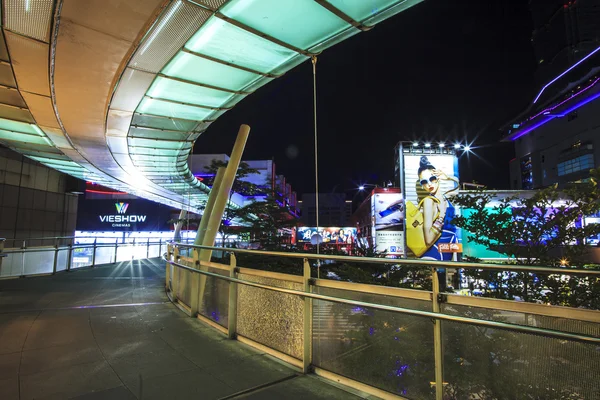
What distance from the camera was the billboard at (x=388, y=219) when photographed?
3509 centimetres

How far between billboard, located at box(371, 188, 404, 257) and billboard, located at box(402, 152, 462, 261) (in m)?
5.05

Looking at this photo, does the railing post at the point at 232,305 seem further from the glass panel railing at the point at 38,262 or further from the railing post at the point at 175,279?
the glass panel railing at the point at 38,262

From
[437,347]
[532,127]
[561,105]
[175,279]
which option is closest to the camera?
[437,347]

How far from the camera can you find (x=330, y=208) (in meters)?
136

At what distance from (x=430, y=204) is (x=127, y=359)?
28243mm

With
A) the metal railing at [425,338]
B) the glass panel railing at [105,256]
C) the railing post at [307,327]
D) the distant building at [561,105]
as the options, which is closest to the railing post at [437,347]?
the metal railing at [425,338]

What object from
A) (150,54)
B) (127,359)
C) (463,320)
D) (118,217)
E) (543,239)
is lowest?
(127,359)

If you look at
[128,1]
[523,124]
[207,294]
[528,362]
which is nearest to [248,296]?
[207,294]

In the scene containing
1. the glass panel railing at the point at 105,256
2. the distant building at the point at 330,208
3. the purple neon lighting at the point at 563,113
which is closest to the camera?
the glass panel railing at the point at 105,256

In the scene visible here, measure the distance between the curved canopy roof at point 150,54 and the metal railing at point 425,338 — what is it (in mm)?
3556

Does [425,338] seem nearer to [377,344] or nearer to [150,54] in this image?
[377,344]

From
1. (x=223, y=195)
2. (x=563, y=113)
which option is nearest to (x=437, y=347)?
(x=223, y=195)

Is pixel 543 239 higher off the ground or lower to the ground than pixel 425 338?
higher

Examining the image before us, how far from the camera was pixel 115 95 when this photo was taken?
691 centimetres
